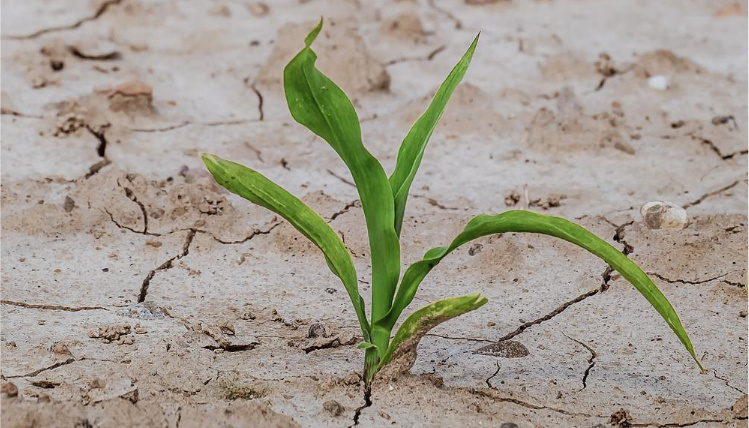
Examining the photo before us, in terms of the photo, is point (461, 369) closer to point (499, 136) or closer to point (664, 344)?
point (664, 344)

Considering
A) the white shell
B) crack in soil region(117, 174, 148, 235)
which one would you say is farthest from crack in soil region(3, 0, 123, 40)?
the white shell

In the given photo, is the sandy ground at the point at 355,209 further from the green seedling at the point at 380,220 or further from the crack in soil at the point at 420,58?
the green seedling at the point at 380,220

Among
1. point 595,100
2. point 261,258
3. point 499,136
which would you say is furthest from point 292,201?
point 595,100

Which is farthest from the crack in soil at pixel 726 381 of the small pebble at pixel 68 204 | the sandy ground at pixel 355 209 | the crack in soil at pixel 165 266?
the small pebble at pixel 68 204

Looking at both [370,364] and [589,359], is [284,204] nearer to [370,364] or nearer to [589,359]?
[370,364]

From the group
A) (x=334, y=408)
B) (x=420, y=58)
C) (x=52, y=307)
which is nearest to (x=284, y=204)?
(x=334, y=408)

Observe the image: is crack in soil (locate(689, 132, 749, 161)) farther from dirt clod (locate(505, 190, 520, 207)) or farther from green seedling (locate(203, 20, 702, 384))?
green seedling (locate(203, 20, 702, 384))

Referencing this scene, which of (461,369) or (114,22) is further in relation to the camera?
(114,22)
